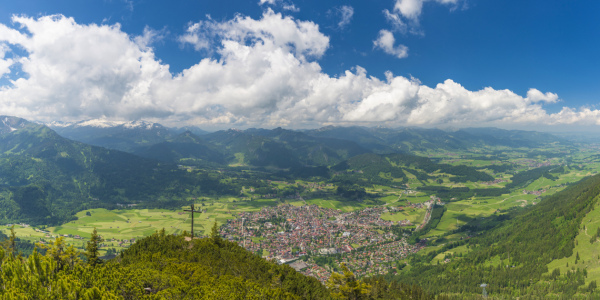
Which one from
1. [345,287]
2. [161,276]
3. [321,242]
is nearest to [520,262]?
[321,242]

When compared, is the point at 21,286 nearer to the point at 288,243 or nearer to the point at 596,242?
the point at 288,243

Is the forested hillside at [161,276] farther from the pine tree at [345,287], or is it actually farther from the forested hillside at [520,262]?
the forested hillside at [520,262]

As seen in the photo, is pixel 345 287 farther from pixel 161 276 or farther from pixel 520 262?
pixel 520 262

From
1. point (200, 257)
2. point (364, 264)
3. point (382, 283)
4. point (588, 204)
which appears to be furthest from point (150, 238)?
point (588, 204)

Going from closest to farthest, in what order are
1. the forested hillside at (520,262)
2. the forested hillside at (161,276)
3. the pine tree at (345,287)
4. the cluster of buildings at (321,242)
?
the forested hillside at (161,276) < the pine tree at (345,287) < the forested hillside at (520,262) < the cluster of buildings at (321,242)

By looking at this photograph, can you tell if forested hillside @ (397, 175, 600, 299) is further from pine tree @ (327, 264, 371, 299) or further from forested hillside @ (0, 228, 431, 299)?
pine tree @ (327, 264, 371, 299)

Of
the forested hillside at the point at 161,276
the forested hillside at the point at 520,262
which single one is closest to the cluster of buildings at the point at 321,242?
the forested hillside at the point at 520,262

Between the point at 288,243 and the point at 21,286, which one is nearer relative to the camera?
the point at 21,286

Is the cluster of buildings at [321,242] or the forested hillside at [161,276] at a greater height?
the forested hillside at [161,276]
